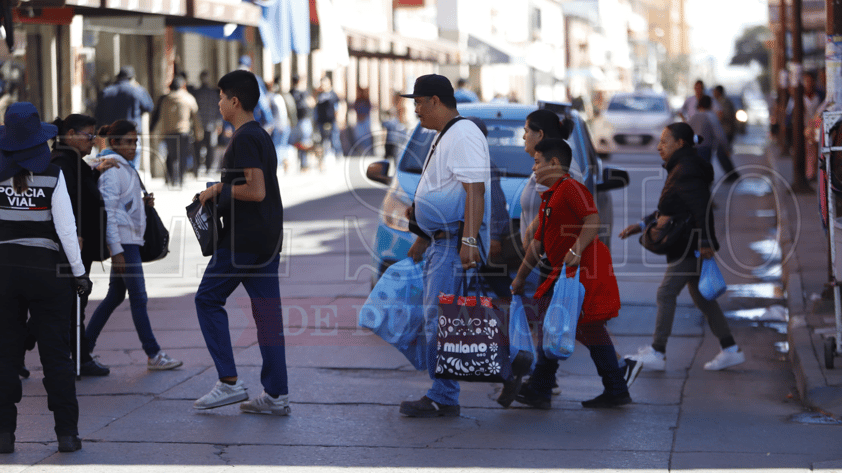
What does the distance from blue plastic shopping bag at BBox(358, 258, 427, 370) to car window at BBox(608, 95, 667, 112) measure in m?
23.5

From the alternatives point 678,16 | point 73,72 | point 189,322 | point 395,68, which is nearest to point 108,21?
point 73,72

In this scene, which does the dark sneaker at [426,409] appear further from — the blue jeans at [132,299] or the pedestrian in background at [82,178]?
the pedestrian in background at [82,178]

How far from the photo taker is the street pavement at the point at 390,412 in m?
5.39

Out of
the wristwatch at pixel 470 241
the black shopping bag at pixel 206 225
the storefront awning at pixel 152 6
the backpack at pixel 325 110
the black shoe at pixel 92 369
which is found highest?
the storefront awning at pixel 152 6

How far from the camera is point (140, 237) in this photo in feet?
23.5

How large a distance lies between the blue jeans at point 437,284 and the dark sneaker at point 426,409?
0.09ft

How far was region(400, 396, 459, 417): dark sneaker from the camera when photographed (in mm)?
6199

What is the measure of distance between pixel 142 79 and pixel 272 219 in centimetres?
1587

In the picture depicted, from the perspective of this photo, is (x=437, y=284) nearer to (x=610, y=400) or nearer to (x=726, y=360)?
(x=610, y=400)

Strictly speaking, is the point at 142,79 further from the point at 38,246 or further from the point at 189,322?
the point at 38,246

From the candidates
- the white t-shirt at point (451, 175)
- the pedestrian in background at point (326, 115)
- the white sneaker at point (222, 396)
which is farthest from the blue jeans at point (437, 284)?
the pedestrian in background at point (326, 115)

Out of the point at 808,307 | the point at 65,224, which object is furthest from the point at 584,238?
the point at 808,307

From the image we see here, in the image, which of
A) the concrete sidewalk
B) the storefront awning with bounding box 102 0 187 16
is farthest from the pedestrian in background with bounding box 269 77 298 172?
the concrete sidewalk

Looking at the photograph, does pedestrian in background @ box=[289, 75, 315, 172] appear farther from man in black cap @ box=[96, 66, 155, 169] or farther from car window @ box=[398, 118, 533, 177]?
car window @ box=[398, 118, 533, 177]
